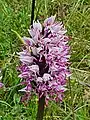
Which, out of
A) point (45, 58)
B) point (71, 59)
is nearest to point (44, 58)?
point (45, 58)

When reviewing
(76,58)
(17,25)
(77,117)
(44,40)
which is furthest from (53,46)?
(17,25)

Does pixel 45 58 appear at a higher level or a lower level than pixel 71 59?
lower

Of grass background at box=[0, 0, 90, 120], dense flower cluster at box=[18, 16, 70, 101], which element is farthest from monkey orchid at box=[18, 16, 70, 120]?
grass background at box=[0, 0, 90, 120]

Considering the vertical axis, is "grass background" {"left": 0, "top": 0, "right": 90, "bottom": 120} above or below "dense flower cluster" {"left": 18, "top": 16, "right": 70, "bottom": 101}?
above

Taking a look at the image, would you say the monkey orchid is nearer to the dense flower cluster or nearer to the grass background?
the dense flower cluster

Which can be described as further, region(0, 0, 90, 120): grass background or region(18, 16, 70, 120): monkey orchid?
region(0, 0, 90, 120): grass background

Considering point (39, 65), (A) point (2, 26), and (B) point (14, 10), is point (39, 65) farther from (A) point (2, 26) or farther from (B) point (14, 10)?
(B) point (14, 10)

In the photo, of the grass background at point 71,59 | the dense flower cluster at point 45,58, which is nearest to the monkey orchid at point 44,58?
the dense flower cluster at point 45,58

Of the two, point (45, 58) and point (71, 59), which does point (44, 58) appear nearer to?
point (45, 58)
